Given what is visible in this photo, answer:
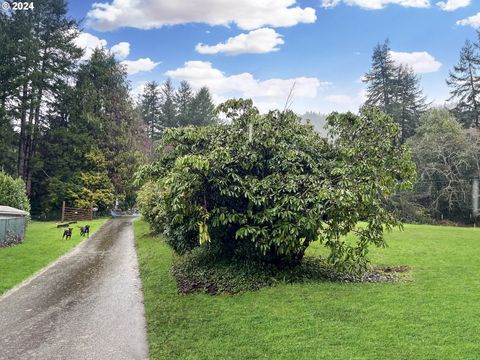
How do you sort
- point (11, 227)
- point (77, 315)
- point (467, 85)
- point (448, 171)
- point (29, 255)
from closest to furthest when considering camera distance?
point (77, 315) → point (29, 255) → point (11, 227) → point (448, 171) → point (467, 85)

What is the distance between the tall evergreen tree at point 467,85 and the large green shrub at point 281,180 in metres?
35.5

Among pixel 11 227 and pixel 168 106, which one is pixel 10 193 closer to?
pixel 11 227

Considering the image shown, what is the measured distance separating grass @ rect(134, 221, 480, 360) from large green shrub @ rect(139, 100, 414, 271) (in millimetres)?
1293

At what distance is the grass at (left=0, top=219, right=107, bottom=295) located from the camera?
11379 millimetres

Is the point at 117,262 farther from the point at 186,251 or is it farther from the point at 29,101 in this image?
the point at 29,101

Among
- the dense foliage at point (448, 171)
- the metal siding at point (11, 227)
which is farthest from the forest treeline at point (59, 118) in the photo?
the dense foliage at point (448, 171)

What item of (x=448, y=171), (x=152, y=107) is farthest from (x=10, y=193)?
(x=152, y=107)

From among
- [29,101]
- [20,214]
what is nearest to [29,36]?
[29,101]

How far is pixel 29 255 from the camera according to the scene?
1494cm

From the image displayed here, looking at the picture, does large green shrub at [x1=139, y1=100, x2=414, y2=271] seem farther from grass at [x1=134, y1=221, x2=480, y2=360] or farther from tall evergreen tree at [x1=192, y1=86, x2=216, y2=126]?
tall evergreen tree at [x1=192, y1=86, x2=216, y2=126]

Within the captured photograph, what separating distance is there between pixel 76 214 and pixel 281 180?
30.2 meters

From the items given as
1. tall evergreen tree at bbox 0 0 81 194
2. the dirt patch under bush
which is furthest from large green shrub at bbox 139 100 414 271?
tall evergreen tree at bbox 0 0 81 194

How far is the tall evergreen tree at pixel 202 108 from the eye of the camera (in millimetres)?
63281

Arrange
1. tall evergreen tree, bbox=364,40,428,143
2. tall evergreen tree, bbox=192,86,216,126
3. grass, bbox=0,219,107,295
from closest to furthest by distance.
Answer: grass, bbox=0,219,107,295, tall evergreen tree, bbox=364,40,428,143, tall evergreen tree, bbox=192,86,216,126
